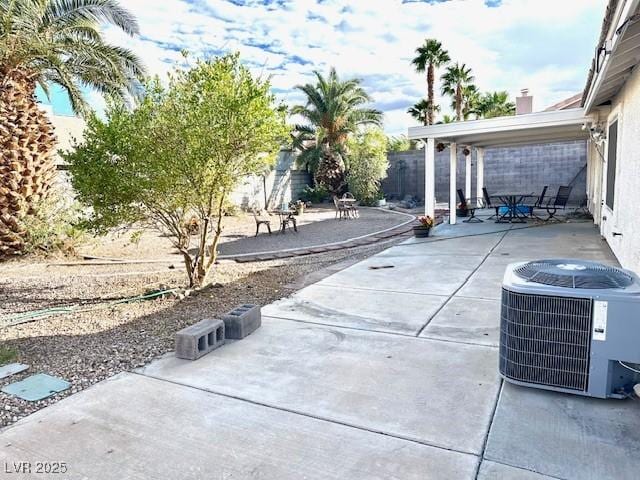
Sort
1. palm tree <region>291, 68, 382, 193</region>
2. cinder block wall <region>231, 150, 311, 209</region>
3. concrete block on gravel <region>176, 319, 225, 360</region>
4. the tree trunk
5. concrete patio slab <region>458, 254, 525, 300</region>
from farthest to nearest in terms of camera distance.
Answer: the tree trunk → palm tree <region>291, 68, 382, 193</region> → cinder block wall <region>231, 150, 311, 209</region> → concrete patio slab <region>458, 254, 525, 300</region> → concrete block on gravel <region>176, 319, 225, 360</region>

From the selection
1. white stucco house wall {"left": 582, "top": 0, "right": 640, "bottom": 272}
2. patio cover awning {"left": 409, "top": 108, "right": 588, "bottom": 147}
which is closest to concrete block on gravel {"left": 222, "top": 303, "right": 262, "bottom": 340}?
white stucco house wall {"left": 582, "top": 0, "right": 640, "bottom": 272}

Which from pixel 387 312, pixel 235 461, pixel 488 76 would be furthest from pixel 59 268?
pixel 488 76

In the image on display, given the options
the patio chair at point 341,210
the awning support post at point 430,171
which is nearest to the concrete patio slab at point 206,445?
the awning support post at point 430,171

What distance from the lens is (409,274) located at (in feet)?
23.1

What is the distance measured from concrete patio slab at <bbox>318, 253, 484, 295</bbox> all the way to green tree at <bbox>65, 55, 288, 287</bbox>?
2.26m

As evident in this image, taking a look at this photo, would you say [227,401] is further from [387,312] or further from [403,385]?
[387,312]

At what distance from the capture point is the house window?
766 centimetres

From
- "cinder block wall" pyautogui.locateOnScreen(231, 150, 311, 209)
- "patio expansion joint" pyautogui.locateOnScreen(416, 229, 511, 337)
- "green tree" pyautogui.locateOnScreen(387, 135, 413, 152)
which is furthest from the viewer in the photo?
"green tree" pyautogui.locateOnScreen(387, 135, 413, 152)

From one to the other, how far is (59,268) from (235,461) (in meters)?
7.89

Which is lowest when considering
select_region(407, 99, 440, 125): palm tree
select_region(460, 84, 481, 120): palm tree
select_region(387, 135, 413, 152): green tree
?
select_region(387, 135, 413, 152): green tree

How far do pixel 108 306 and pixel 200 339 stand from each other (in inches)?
102

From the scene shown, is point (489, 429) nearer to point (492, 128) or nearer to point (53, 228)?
point (492, 128)

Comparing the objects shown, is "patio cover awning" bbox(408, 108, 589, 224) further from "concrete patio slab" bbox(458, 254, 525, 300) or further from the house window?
"concrete patio slab" bbox(458, 254, 525, 300)

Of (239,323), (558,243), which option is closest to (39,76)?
(239,323)
